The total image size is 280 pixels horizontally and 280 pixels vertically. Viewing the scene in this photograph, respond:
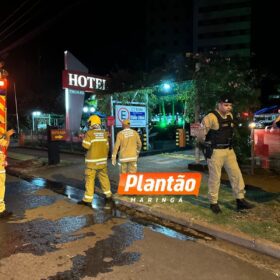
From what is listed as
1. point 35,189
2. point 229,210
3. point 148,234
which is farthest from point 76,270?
point 35,189

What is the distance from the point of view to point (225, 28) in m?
100

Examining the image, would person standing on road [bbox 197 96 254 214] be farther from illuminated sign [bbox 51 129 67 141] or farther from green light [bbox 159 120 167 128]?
green light [bbox 159 120 167 128]

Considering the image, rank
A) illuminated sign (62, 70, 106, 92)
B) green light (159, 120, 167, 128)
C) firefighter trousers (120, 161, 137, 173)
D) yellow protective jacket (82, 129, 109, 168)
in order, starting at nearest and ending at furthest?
yellow protective jacket (82, 129, 109, 168) → firefighter trousers (120, 161, 137, 173) → illuminated sign (62, 70, 106, 92) → green light (159, 120, 167, 128)

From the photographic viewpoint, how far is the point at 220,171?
20.8 ft

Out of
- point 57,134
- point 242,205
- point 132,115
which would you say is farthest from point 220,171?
point 132,115

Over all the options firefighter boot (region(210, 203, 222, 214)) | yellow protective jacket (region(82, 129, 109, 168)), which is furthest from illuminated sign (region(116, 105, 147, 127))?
firefighter boot (region(210, 203, 222, 214))

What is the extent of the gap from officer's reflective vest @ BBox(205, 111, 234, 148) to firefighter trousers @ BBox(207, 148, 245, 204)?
15 cm

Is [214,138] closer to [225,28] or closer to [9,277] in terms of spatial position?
[9,277]

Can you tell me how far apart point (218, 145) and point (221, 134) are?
0.66ft

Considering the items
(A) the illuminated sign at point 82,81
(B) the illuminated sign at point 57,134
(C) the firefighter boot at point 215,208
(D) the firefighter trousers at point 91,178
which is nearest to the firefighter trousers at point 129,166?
(D) the firefighter trousers at point 91,178

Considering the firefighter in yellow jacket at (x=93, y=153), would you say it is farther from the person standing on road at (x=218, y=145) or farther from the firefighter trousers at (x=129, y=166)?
the person standing on road at (x=218, y=145)

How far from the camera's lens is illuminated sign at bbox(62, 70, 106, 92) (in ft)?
61.5

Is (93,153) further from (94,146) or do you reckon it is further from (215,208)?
(215,208)

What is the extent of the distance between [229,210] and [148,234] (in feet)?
5.71
